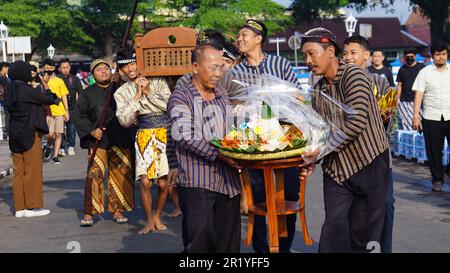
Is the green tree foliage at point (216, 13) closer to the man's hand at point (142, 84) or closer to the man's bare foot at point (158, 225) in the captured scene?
the man's bare foot at point (158, 225)

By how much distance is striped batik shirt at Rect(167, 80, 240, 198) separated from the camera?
17.8 ft

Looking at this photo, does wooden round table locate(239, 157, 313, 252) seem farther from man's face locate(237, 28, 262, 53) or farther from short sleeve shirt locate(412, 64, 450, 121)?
short sleeve shirt locate(412, 64, 450, 121)

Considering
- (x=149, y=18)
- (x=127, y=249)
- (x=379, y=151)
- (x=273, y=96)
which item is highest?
(x=149, y=18)

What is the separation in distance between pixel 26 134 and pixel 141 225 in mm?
2094

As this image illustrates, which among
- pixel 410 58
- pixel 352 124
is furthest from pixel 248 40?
pixel 410 58

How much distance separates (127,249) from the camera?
26.0 ft

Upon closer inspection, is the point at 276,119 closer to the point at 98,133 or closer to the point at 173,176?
the point at 173,176

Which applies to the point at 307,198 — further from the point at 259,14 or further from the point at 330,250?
the point at 259,14

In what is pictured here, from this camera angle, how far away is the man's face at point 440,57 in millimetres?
10539

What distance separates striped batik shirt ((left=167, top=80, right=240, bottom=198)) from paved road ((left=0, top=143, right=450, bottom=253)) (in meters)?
2.21

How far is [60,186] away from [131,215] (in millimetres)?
3331
